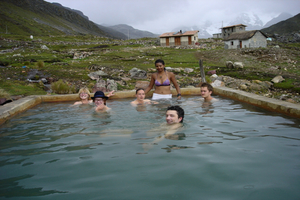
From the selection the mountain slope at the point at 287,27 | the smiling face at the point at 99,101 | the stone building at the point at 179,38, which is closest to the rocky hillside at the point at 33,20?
the stone building at the point at 179,38

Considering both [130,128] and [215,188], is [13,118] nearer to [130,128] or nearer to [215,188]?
[130,128]

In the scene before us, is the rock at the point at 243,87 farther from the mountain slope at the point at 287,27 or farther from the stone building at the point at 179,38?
the mountain slope at the point at 287,27

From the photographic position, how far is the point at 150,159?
9.52 feet

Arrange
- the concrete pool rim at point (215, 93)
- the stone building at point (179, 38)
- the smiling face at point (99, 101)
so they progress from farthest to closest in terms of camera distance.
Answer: the stone building at point (179, 38) → the smiling face at point (99, 101) → the concrete pool rim at point (215, 93)

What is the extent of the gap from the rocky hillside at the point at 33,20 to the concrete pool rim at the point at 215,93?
3111 inches

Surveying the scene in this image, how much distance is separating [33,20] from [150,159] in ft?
377

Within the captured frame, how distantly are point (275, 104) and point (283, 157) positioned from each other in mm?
2586

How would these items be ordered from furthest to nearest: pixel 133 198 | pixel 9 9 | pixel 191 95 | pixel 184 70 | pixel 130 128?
1. pixel 9 9
2. pixel 184 70
3. pixel 191 95
4. pixel 130 128
5. pixel 133 198

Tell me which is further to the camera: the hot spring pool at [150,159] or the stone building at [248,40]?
the stone building at [248,40]

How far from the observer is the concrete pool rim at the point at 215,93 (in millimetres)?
4882

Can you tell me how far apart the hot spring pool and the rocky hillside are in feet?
273

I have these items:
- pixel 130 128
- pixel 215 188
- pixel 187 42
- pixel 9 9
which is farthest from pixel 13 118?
pixel 9 9

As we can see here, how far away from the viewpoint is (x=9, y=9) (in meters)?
106

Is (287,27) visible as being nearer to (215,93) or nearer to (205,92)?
(215,93)
